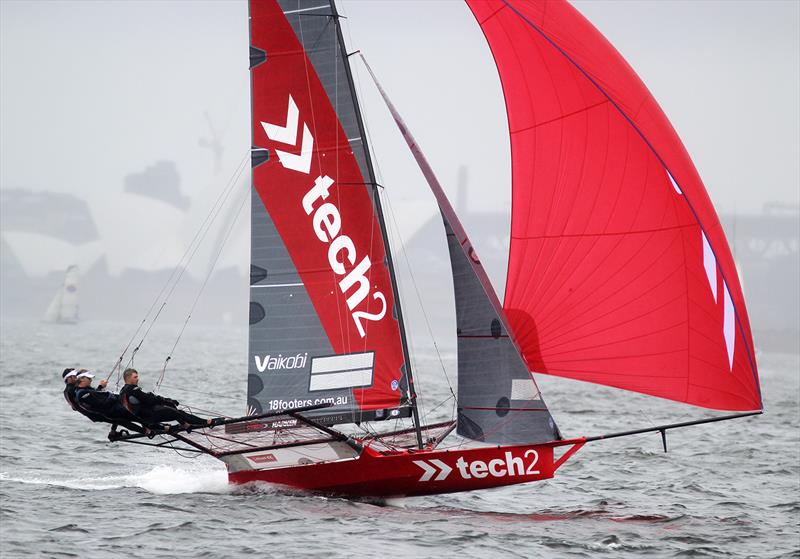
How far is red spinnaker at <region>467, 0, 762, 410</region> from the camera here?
9062 millimetres

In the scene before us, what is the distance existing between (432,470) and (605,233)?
2282mm

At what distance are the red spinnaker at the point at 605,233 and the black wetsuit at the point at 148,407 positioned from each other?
9.01 ft

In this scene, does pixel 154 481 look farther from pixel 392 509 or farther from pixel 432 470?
pixel 432 470

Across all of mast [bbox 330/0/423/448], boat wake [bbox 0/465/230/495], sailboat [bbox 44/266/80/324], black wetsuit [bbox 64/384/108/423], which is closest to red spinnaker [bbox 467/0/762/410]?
mast [bbox 330/0/423/448]

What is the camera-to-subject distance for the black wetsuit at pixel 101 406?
9.34 m

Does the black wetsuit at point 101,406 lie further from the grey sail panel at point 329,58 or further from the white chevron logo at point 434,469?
the grey sail panel at point 329,58

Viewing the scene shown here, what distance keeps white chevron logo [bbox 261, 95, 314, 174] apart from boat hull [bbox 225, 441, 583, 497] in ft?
7.84

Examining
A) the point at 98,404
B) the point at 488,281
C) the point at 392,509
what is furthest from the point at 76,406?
the point at 488,281

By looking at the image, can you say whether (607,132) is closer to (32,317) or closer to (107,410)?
(107,410)

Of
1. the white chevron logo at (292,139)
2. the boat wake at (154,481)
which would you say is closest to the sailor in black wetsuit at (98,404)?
the boat wake at (154,481)

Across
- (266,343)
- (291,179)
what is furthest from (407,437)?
(291,179)

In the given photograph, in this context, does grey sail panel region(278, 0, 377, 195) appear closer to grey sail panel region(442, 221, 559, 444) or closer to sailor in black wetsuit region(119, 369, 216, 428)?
grey sail panel region(442, 221, 559, 444)

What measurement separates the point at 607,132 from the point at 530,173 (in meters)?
0.68

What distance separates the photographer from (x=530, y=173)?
9461 mm
